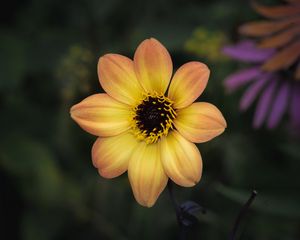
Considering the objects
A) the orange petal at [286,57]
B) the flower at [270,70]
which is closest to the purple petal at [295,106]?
the flower at [270,70]

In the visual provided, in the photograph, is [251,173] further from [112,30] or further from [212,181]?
[112,30]

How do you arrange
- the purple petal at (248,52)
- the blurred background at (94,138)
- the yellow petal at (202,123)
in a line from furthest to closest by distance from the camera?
the blurred background at (94,138)
the purple petal at (248,52)
the yellow petal at (202,123)

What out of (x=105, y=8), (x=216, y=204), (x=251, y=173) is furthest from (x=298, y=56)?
(x=105, y=8)

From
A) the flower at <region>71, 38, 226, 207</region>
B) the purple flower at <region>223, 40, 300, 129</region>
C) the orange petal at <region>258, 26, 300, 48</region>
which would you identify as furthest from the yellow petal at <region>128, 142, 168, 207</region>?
the purple flower at <region>223, 40, 300, 129</region>

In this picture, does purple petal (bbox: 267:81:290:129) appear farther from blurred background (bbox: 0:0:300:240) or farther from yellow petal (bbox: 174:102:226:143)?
yellow petal (bbox: 174:102:226:143)

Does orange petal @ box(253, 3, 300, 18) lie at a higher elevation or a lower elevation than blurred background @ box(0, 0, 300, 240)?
higher

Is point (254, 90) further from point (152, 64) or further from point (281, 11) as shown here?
point (152, 64)

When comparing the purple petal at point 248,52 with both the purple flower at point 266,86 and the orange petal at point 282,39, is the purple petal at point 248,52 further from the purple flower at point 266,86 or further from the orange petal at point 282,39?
the orange petal at point 282,39
